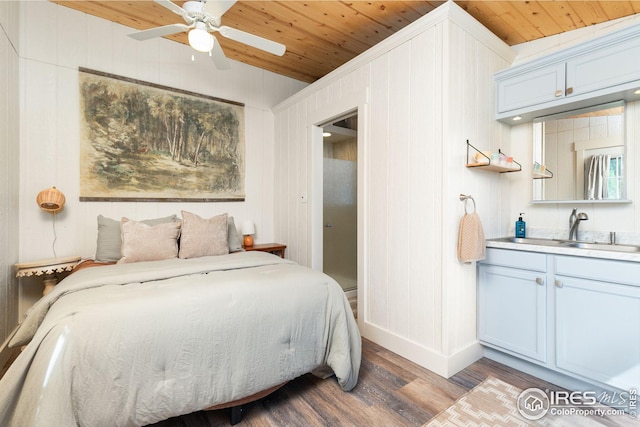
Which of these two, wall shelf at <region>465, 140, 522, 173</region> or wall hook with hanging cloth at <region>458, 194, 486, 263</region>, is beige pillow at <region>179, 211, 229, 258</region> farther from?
wall shelf at <region>465, 140, 522, 173</region>

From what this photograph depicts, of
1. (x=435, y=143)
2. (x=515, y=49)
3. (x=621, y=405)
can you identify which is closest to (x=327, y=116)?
(x=435, y=143)

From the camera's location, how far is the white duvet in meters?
1.15

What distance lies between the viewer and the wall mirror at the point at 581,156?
2.09 metres

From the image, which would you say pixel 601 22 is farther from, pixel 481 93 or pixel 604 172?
pixel 604 172

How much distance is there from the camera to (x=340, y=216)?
4.12 meters

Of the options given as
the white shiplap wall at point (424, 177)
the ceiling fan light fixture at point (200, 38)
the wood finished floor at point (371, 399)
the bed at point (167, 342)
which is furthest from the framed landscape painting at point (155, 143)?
the wood finished floor at point (371, 399)

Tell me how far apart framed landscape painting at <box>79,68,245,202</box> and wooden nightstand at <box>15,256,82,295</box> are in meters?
0.64

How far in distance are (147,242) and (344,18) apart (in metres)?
2.60

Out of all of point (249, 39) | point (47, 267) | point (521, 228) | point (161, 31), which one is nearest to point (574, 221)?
point (521, 228)

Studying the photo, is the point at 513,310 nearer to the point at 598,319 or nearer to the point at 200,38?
the point at 598,319

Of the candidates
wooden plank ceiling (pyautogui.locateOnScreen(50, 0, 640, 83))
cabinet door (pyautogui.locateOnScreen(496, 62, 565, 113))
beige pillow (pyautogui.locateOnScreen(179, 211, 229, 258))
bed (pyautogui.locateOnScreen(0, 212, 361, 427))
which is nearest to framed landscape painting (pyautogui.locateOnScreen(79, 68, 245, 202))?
wooden plank ceiling (pyautogui.locateOnScreen(50, 0, 640, 83))

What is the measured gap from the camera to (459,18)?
2.06m

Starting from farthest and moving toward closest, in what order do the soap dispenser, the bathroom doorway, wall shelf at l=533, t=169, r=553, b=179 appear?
1. the bathroom doorway
2. the soap dispenser
3. wall shelf at l=533, t=169, r=553, b=179

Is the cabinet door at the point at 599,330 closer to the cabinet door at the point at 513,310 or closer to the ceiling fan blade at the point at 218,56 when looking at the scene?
the cabinet door at the point at 513,310
